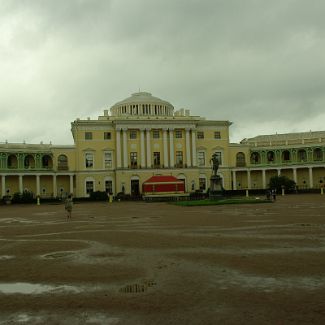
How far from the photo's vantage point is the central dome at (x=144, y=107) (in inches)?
3147

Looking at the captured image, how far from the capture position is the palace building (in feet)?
237

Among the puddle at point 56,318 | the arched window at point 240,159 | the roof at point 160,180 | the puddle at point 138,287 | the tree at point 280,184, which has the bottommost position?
the puddle at point 56,318

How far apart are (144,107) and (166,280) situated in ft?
237

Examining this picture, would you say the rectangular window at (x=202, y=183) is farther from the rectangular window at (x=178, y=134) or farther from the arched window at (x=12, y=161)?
the arched window at (x=12, y=161)

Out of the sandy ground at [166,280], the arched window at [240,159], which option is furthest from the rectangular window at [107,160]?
the sandy ground at [166,280]

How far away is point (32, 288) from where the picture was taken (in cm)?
878

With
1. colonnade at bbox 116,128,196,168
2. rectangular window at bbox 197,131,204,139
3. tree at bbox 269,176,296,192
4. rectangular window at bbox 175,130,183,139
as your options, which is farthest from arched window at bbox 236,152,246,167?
rectangular window at bbox 175,130,183,139

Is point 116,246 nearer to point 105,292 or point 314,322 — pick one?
point 105,292

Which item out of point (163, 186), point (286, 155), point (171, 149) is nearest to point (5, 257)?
point (163, 186)

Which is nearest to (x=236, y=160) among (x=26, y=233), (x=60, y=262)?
(x=26, y=233)

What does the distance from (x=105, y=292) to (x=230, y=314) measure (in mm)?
2699

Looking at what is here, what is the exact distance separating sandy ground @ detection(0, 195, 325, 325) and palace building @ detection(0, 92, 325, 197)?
183 ft

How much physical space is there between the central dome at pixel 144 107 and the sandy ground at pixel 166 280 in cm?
6456

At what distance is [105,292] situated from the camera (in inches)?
328
